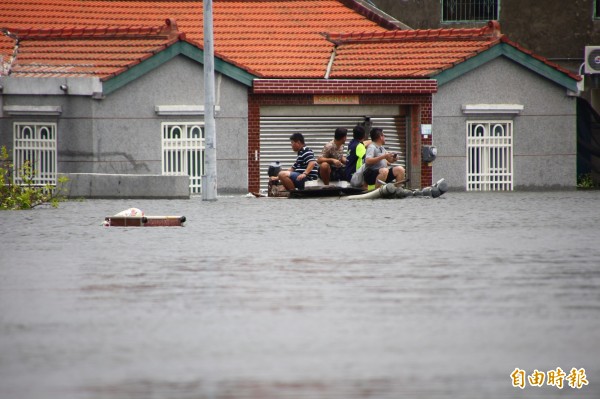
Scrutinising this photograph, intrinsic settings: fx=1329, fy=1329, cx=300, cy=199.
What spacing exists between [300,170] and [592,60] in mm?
14925

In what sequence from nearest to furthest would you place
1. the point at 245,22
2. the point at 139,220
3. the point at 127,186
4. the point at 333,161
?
the point at 139,220 → the point at 333,161 → the point at 127,186 → the point at 245,22

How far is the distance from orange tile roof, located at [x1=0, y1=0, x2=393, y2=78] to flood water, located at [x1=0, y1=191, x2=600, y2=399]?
1818 cm

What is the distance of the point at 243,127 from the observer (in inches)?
1314

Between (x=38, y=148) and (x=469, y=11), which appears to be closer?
(x=38, y=148)

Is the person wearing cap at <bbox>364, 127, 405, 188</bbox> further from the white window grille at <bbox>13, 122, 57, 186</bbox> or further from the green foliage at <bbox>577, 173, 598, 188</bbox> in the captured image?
the green foliage at <bbox>577, 173, 598, 188</bbox>

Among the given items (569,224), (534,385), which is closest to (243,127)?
(569,224)

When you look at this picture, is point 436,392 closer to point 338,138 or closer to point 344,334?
point 344,334

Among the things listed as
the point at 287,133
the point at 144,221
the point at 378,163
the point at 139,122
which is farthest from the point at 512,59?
the point at 144,221

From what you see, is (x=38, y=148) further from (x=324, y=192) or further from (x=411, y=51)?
(x=411, y=51)

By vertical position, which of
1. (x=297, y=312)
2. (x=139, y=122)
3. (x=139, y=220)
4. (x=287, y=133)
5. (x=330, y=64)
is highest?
(x=330, y=64)

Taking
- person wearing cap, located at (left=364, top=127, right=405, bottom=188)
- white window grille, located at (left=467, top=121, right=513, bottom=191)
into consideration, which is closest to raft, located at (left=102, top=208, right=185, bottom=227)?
person wearing cap, located at (left=364, top=127, right=405, bottom=188)

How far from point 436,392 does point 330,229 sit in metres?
10.8

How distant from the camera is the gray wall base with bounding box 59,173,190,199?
91.5 feet

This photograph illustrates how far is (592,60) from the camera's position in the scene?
38781 mm
